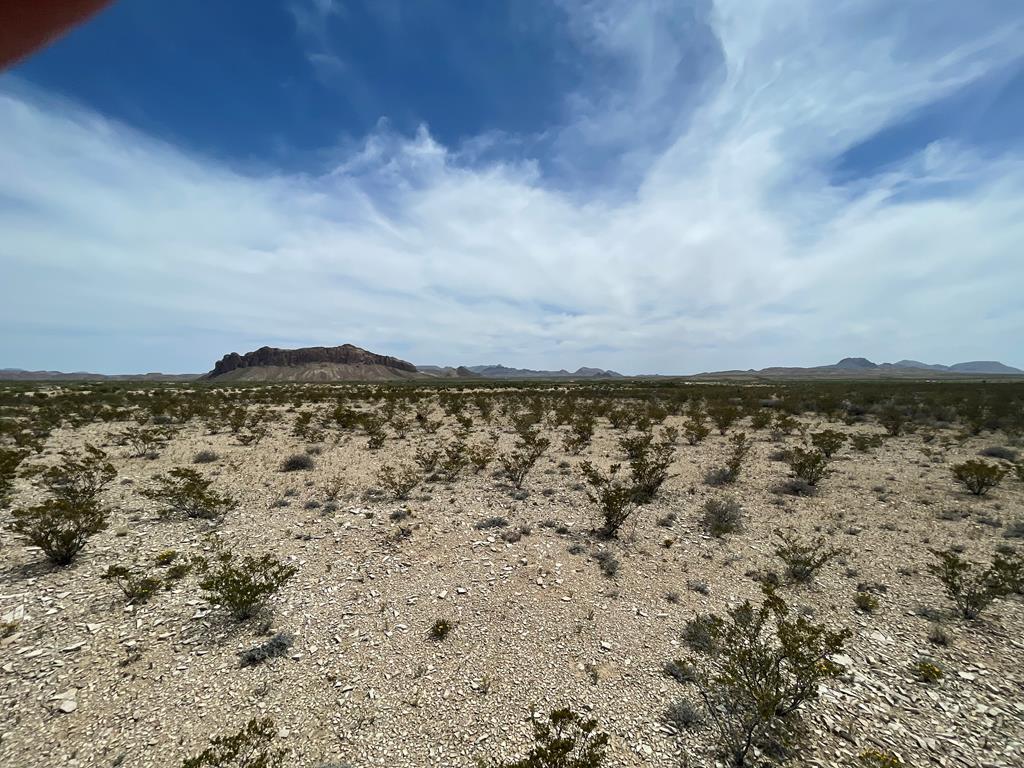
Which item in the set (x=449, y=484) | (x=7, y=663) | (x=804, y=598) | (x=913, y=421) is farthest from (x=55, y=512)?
(x=913, y=421)

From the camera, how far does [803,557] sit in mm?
8016

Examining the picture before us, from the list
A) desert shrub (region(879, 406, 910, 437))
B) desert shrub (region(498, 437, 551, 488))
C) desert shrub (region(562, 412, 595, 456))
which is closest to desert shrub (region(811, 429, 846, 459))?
desert shrub (region(879, 406, 910, 437))

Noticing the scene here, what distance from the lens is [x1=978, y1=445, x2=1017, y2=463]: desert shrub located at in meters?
15.2

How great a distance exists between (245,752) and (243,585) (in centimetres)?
285

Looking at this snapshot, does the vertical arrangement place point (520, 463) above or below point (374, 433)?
below

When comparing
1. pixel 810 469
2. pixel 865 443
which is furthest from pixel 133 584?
pixel 865 443

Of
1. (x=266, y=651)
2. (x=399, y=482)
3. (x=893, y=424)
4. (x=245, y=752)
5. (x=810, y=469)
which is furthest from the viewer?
(x=893, y=424)

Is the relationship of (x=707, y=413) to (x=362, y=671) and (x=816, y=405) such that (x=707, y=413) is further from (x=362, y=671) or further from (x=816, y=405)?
(x=362, y=671)

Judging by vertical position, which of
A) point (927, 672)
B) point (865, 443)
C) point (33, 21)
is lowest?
point (927, 672)

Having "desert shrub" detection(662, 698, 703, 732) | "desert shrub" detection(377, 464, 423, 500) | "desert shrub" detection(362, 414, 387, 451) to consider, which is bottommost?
"desert shrub" detection(662, 698, 703, 732)

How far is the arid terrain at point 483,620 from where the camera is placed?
4402 millimetres

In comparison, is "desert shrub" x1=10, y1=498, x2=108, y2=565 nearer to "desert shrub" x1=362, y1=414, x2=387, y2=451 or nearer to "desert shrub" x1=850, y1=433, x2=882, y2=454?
"desert shrub" x1=362, y1=414, x2=387, y2=451

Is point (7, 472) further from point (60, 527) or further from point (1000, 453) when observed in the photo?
point (1000, 453)

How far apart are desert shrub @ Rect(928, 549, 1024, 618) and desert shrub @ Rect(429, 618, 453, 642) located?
8059 mm
